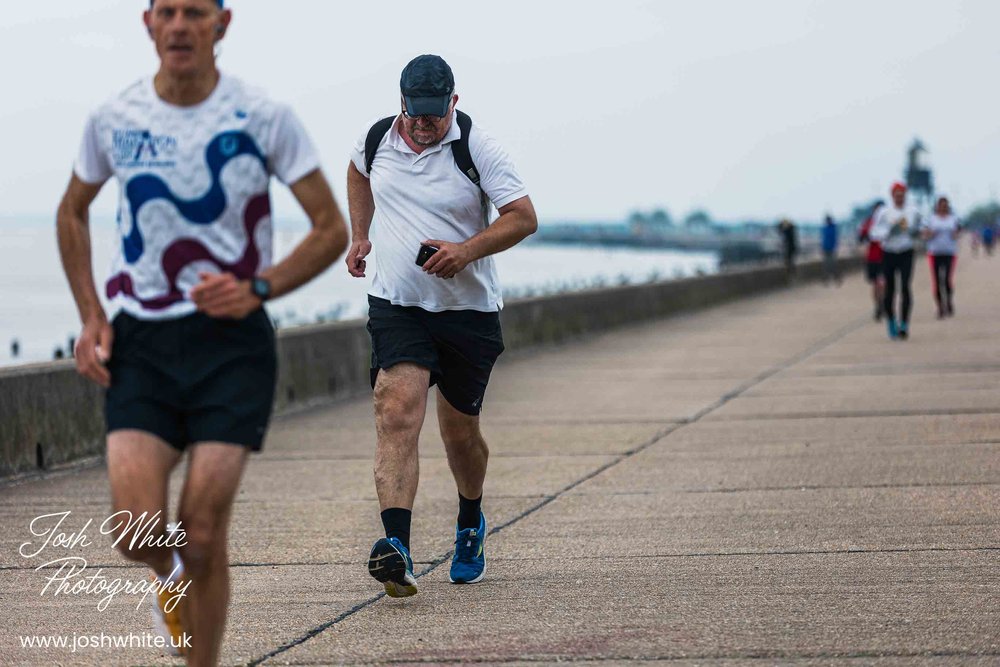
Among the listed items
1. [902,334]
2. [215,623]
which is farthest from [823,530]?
[902,334]

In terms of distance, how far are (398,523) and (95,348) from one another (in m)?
1.98

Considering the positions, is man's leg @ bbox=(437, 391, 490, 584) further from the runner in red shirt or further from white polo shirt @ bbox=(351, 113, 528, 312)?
the runner in red shirt

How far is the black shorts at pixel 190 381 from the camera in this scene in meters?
4.15

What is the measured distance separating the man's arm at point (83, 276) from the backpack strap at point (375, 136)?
6.68ft

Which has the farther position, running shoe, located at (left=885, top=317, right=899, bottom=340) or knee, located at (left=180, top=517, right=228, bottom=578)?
running shoe, located at (left=885, top=317, right=899, bottom=340)

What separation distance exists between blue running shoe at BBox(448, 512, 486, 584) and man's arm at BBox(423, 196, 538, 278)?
1.02 meters

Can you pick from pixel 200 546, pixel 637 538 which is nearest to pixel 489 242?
pixel 637 538

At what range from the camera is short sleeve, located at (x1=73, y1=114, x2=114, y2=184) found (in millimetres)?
4238

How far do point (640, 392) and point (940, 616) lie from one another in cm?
905

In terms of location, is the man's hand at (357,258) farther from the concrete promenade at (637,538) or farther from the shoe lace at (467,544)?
the concrete promenade at (637,538)

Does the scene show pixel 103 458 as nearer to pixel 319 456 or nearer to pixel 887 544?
pixel 319 456

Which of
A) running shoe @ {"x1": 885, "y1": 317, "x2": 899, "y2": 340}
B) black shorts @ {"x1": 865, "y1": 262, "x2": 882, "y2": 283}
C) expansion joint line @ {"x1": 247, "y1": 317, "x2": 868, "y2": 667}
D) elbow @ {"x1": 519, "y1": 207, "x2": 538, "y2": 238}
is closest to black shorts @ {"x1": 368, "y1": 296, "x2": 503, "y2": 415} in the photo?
elbow @ {"x1": 519, "y1": 207, "x2": 538, "y2": 238}

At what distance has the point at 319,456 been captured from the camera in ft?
34.9

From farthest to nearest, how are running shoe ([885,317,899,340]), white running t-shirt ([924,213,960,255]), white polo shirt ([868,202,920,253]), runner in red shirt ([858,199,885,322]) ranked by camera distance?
runner in red shirt ([858,199,885,322])
white running t-shirt ([924,213,960,255])
running shoe ([885,317,899,340])
white polo shirt ([868,202,920,253])
